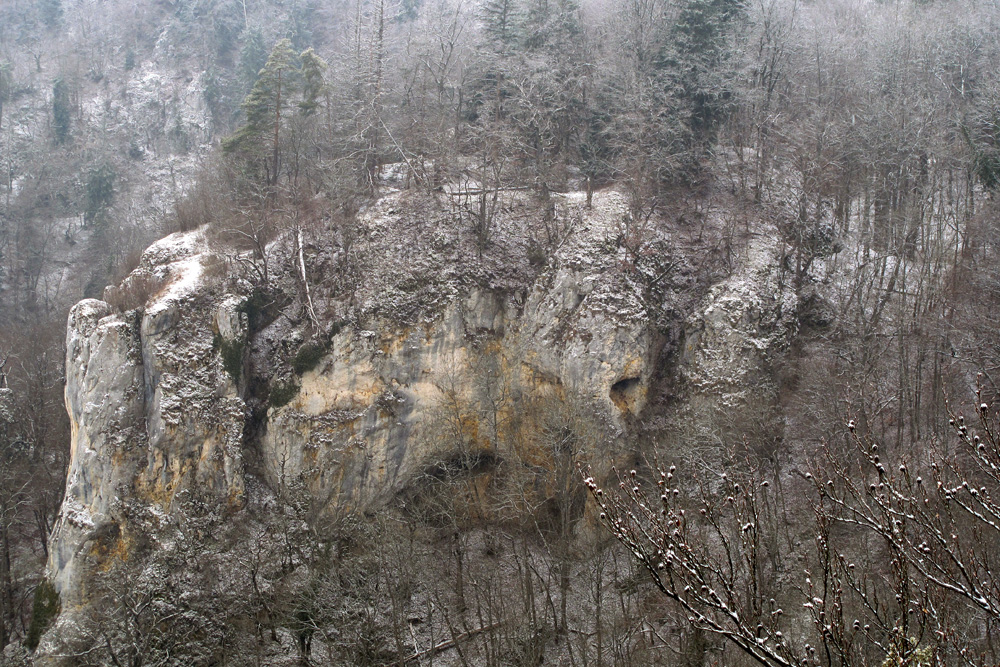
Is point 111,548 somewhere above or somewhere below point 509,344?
A: below

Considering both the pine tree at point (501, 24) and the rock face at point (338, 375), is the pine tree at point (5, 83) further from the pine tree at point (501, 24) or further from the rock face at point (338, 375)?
the pine tree at point (501, 24)

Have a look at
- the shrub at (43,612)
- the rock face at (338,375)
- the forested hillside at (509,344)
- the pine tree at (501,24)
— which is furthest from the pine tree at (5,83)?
the shrub at (43,612)

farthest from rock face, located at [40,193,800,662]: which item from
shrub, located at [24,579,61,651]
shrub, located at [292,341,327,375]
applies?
shrub, located at [24,579,61,651]

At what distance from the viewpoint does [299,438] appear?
22.2 metres

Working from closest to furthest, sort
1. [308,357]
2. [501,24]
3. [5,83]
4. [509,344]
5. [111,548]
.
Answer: [111,548]
[308,357]
[509,344]
[501,24]
[5,83]

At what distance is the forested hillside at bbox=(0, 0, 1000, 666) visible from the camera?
1909 centimetres

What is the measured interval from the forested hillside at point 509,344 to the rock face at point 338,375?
10 cm

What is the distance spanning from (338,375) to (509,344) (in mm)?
5930

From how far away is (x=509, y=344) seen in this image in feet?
80.2

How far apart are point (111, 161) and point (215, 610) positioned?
1487 inches

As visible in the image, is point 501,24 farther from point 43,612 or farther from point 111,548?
point 43,612

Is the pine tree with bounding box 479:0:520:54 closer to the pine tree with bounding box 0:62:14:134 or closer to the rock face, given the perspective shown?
the rock face

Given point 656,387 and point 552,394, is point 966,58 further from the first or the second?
point 552,394

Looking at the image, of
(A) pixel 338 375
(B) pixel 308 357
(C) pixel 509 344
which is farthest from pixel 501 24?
(A) pixel 338 375
